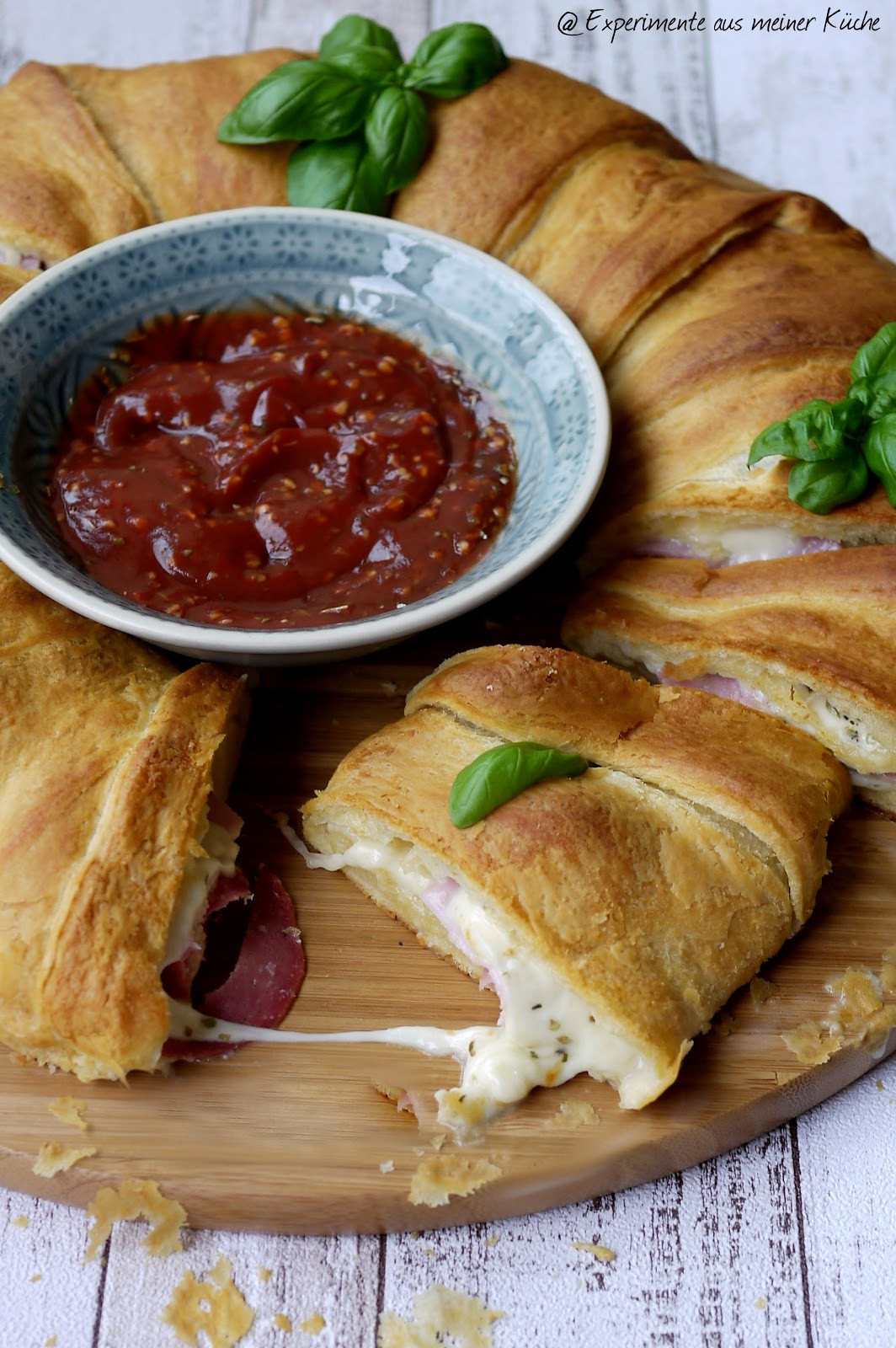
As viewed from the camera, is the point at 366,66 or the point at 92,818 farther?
the point at 366,66

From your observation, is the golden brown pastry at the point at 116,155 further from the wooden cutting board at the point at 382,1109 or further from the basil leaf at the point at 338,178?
the wooden cutting board at the point at 382,1109

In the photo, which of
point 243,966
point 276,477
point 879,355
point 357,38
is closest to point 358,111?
point 357,38

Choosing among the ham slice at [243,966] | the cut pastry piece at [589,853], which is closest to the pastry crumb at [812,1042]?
the cut pastry piece at [589,853]

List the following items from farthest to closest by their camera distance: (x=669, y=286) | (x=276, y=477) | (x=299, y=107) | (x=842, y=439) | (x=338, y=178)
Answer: (x=338, y=178), (x=299, y=107), (x=669, y=286), (x=276, y=477), (x=842, y=439)

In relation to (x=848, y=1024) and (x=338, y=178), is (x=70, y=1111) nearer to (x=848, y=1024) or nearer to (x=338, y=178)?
(x=848, y=1024)

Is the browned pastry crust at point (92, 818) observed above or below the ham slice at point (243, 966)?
above

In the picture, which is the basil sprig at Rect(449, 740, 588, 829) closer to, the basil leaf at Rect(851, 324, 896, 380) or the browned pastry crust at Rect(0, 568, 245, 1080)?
the browned pastry crust at Rect(0, 568, 245, 1080)
